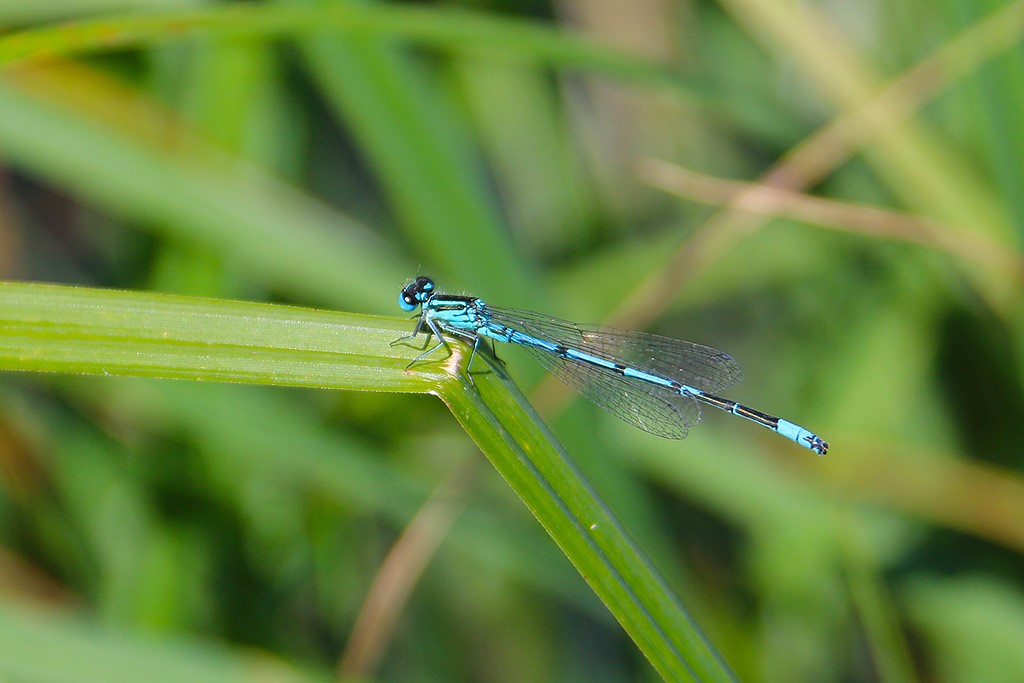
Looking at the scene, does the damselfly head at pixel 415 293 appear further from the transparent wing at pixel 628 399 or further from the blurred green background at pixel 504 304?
the transparent wing at pixel 628 399

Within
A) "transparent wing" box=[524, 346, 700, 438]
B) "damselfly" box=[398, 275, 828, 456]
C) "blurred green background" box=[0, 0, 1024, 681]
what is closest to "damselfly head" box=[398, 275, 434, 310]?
"damselfly" box=[398, 275, 828, 456]

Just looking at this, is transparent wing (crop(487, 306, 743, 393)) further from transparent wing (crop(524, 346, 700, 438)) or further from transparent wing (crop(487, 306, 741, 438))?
transparent wing (crop(524, 346, 700, 438))

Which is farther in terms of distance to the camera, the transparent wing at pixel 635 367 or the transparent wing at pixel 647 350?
the transparent wing at pixel 647 350

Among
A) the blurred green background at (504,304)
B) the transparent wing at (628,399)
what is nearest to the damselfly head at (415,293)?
the blurred green background at (504,304)

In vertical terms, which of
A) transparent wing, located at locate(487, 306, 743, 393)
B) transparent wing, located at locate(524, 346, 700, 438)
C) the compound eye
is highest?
the compound eye

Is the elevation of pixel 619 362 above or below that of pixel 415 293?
below

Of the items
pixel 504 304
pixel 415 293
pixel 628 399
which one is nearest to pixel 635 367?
pixel 628 399

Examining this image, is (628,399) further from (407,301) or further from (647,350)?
(407,301)
